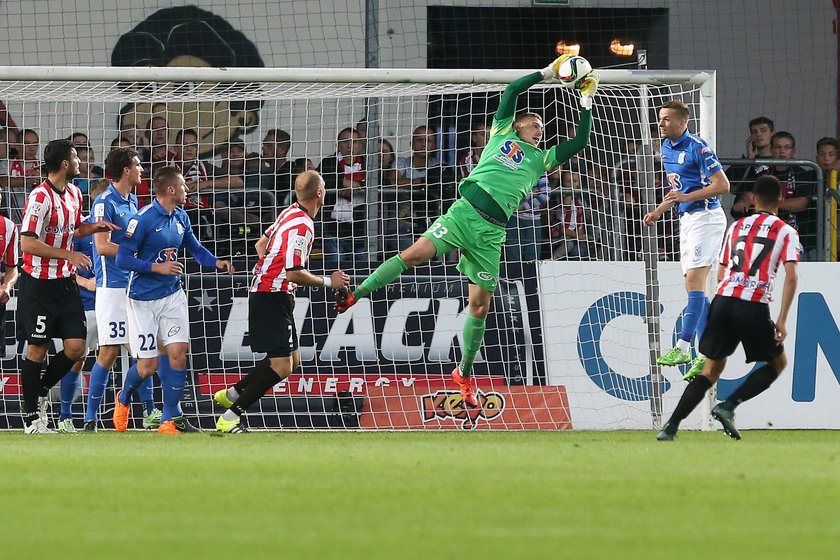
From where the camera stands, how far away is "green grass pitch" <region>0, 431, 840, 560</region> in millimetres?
3912

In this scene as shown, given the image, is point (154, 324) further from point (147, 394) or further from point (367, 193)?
point (367, 193)

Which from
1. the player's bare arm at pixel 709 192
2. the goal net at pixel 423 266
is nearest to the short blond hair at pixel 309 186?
the goal net at pixel 423 266

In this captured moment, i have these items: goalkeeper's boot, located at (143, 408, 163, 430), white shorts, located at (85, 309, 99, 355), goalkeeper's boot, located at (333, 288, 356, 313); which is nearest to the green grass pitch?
goalkeeper's boot, located at (333, 288, 356, 313)

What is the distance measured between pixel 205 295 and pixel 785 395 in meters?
5.06

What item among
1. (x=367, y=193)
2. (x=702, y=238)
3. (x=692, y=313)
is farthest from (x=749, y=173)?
(x=367, y=193)

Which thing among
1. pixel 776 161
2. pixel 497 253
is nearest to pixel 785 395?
pixel 776 161

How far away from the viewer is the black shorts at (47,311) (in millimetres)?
10055

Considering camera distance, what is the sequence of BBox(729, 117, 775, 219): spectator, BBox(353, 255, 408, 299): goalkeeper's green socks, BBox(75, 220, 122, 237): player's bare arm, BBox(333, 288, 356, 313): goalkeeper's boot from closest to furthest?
1. BBox(333, 288, 356, 313): goalkeeper's boot
2. BBox(353, 255, 408, 299): goalkeeper's green socks
3. BBox(75, 220, 122, 237): player's bare arm
4. BBox(729, 117, 775, 219): spectator

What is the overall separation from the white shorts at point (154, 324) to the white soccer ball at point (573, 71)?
3343 mm

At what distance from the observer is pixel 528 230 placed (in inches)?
480

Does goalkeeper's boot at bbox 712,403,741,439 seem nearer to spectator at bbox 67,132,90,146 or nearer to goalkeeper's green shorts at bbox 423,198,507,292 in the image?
goalkeeper's green shorts at bbox 423,198,507,292

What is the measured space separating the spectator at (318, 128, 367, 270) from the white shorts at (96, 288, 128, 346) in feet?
7.14

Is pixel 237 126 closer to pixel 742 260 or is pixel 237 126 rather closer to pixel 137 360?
pixel 137 360

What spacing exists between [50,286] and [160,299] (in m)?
0.90
